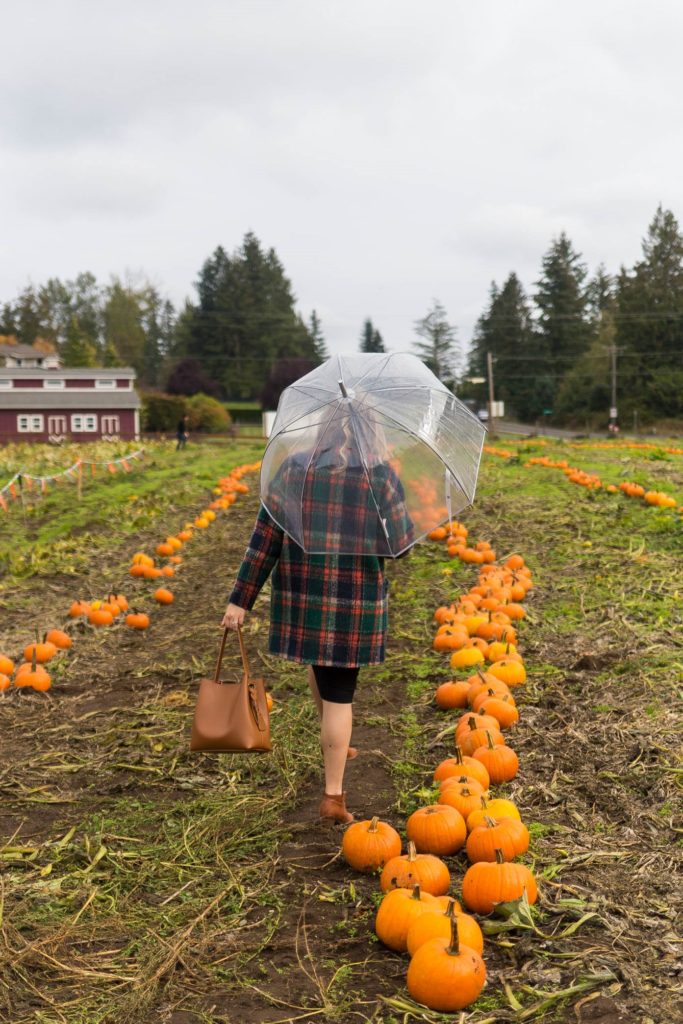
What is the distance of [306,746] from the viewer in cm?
523

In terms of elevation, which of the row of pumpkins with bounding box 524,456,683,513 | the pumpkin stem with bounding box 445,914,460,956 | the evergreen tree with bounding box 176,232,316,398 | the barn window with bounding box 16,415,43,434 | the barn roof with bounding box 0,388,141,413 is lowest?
the pumpkin stem with bounding box 445,914,460,956

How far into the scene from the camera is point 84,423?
51.7m

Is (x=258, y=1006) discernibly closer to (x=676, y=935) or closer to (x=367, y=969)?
(x=367, y=969)

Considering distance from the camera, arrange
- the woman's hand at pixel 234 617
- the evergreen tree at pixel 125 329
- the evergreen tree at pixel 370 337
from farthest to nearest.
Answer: the evergreen tree at pixel 370 337 → the evergreen tree at pixel 125 329 → the woman's hand at pixel 234 617

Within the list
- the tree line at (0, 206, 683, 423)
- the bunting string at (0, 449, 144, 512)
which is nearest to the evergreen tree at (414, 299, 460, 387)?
the tree line at (0, 206, 683, 423)

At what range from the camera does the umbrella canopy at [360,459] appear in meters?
4.02

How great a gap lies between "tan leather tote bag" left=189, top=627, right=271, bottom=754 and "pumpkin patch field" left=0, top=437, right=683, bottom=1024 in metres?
0.48

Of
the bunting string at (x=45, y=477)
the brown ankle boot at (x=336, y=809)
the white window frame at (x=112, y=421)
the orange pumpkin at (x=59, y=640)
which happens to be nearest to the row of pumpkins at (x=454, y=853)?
the brown ankle boot at (x=336, y=809)

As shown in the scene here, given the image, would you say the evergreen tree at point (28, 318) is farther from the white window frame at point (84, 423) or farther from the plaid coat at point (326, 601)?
the plaid coat at point (326, 601)

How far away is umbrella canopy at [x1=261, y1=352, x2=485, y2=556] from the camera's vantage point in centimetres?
402

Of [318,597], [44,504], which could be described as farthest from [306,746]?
[44,504]

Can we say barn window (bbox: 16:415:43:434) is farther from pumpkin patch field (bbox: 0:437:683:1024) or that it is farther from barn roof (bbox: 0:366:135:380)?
pumpkin patch field (bbox: 0:437:683:1024)

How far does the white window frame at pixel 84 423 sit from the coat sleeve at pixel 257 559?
163 feet

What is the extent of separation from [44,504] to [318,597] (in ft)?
46.9
